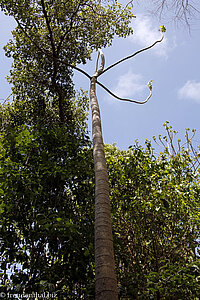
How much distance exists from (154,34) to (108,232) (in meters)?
6.46

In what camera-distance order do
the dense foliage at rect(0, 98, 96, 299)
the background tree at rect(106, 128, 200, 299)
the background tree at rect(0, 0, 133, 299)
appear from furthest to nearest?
the background tree at rect(0, 0, 133, 299) → the background tree at rect(106, 128, 200, 299) → the dense foliage at rect(0, 98, 96, 299)

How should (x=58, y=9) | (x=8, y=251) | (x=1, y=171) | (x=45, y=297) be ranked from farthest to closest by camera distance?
(x=58, y=9) → (x=1, y=171) → (x=8, y=251) → (x=45, y=297)

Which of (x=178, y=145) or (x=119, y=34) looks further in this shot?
(x=119, y=34)

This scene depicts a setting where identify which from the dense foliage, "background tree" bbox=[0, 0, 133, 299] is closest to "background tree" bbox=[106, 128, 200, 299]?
the dense foliage

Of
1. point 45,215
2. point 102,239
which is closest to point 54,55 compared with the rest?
point 45,215

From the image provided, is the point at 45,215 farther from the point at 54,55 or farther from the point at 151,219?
the point at 54,55

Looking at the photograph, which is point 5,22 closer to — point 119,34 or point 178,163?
point 119,34

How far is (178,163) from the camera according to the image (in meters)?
5.53

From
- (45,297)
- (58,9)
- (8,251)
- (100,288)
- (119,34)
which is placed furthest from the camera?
(119,34)

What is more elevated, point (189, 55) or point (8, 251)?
point (189, 55)

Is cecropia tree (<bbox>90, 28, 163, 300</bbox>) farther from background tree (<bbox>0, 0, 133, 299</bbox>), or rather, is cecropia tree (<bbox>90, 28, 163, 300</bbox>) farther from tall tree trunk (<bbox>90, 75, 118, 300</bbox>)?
background tree (<bbox>0, 0, 133, 299</bbox>)

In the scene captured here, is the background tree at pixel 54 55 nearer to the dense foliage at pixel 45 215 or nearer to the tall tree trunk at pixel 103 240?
the dense foliage at pixel 45 215

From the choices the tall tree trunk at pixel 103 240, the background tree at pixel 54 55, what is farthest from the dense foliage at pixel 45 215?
the tall tree trunk at pixel 103 240

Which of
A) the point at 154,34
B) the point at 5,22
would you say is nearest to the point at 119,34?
the point at 154,34
